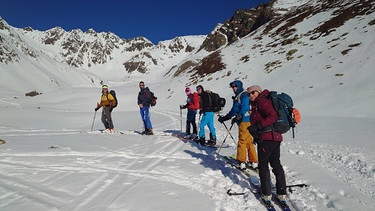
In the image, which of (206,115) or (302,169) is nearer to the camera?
(302,169)

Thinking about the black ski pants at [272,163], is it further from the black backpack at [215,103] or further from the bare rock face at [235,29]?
the bare rock face at [235,29]

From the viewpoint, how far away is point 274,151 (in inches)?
183

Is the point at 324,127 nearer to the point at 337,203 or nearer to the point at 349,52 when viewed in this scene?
the point at 337,203

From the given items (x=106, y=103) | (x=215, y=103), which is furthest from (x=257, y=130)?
(x=106, y=103)

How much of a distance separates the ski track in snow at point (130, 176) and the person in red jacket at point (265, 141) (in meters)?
0.36

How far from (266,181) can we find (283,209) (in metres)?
0.54

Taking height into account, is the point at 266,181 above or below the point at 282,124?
below

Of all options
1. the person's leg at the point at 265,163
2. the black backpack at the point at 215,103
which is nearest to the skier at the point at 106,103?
the black backpack at the point at 215,103

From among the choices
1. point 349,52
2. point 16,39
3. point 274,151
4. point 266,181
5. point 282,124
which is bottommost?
point 266,181

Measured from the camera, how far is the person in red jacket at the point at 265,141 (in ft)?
14.8

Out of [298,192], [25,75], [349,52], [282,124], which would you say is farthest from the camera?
[25,75]

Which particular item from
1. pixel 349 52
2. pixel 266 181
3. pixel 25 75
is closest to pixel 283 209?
pixel 266 181

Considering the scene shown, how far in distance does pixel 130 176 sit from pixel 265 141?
2.94 m

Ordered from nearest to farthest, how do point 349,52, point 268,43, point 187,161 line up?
1. point 187,161
2. point 349,52
3. point 268,43
